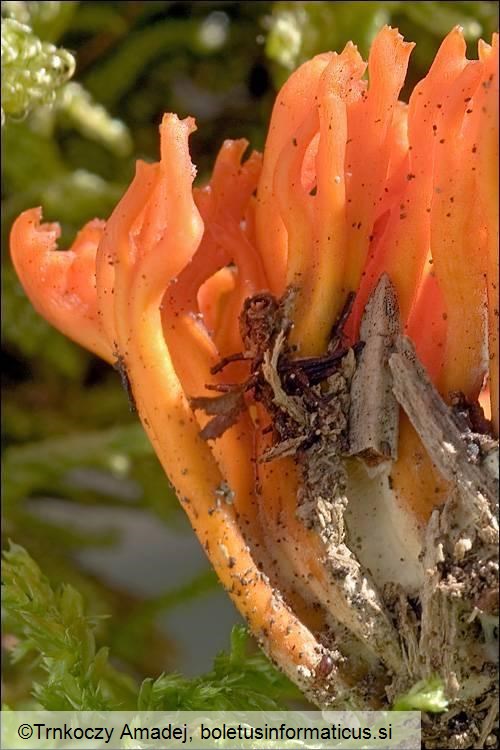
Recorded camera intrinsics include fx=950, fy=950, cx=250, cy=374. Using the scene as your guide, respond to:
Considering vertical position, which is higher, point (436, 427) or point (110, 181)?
point (110, 181)

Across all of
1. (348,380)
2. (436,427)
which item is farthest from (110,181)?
(436,427)

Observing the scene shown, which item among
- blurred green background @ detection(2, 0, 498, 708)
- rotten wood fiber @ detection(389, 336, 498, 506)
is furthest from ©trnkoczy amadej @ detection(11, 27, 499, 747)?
blurred green background @ detection(2, 0, 498, 708)

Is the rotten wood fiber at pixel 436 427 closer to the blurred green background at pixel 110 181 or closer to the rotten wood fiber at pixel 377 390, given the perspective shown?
the rotten wood fiber at pixel 377 390

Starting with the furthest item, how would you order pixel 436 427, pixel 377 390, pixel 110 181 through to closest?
pixel 110 181, pixel 377 390, pixel 436 427

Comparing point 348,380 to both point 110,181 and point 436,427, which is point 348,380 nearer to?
point 436,427

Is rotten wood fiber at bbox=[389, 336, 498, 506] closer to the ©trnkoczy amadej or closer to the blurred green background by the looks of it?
the ©trnkoczy amadej

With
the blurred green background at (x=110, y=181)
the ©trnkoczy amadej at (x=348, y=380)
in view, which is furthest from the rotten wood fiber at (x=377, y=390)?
the blurred green background at (x=110, y=181)

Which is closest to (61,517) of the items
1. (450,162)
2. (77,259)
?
(77,259)

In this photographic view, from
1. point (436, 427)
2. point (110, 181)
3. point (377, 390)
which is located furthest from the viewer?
point (110, 181)

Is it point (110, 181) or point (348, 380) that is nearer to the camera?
point (348, 380)
